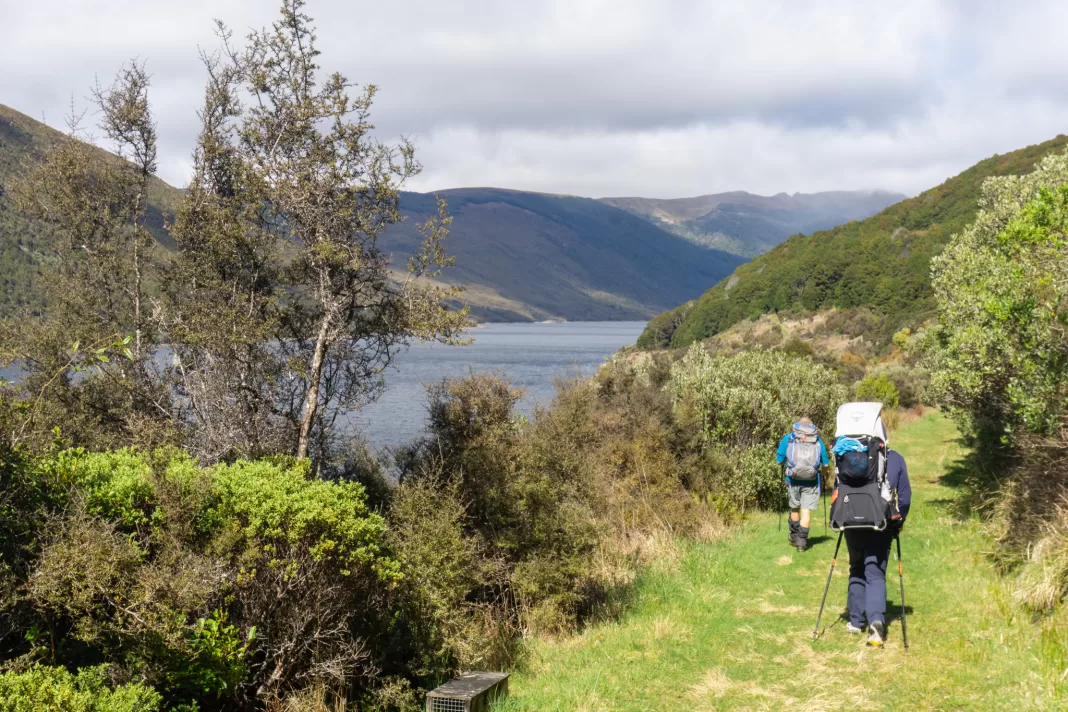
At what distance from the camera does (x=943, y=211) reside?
7625 cm

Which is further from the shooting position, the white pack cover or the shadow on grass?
the shadow on grass

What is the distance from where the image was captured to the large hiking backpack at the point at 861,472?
21.6 feet

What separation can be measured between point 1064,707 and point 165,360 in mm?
13168

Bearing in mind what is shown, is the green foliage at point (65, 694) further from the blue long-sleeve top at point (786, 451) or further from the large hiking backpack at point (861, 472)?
the blue long-sleeve top at point (786, 451)

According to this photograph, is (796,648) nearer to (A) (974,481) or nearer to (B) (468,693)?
(B) (468,693)

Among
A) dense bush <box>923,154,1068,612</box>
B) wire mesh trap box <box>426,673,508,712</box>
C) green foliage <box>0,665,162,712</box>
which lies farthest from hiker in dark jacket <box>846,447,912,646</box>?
green foliage <box>0,665,162,712</box>

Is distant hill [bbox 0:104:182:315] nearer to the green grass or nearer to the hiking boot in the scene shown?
the green grass

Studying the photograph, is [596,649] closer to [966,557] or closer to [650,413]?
[966,557]

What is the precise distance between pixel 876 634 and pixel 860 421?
183 cm

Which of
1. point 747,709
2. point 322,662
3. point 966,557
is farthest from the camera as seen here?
point 966,557

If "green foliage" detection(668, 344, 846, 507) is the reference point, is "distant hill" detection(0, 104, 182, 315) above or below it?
above

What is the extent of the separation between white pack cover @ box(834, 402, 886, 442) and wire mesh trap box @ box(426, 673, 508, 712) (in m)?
3.67

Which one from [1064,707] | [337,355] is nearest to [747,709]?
[1064,707]

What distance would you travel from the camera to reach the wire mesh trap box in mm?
6105
